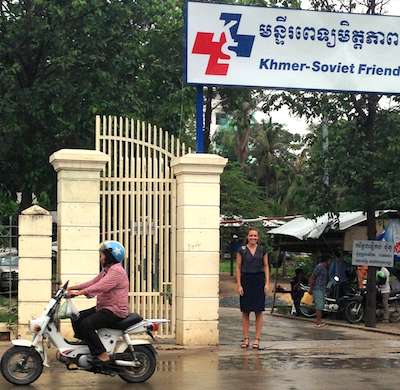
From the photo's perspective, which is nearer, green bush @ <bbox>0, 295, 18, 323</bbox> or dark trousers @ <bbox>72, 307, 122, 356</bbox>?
dark trousers @ <bbox>72, 307, 122, 356</bbox>

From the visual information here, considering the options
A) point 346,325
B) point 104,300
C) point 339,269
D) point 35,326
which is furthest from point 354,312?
Result: point 35,326

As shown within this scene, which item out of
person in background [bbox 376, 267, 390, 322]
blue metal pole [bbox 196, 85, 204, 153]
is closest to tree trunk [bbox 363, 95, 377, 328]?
person in background [bbox 376, 267, 390, 322]

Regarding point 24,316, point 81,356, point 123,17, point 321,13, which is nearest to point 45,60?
point 123,17

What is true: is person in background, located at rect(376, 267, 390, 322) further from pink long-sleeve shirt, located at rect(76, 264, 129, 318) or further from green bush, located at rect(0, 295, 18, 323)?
pink long-sleeve shirt, located at rect(76, 264, 129, 318)

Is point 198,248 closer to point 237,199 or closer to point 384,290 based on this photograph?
point 384,290

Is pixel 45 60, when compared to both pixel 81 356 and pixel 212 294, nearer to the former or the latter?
pixel 212 294

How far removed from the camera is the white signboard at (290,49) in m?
11.6

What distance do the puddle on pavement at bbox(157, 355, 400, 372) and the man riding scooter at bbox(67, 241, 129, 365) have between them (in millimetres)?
1218

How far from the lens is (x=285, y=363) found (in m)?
9.45

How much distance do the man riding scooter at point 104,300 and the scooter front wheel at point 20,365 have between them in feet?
1.74

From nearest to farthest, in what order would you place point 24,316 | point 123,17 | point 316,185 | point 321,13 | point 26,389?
point 26,389 < point 24,316 < point 321,13 < point 316,185 < point 123,17

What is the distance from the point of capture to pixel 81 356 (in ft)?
26.1

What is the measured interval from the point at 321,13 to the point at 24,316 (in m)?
6.52

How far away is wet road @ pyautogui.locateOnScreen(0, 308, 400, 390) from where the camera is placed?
7992mm
